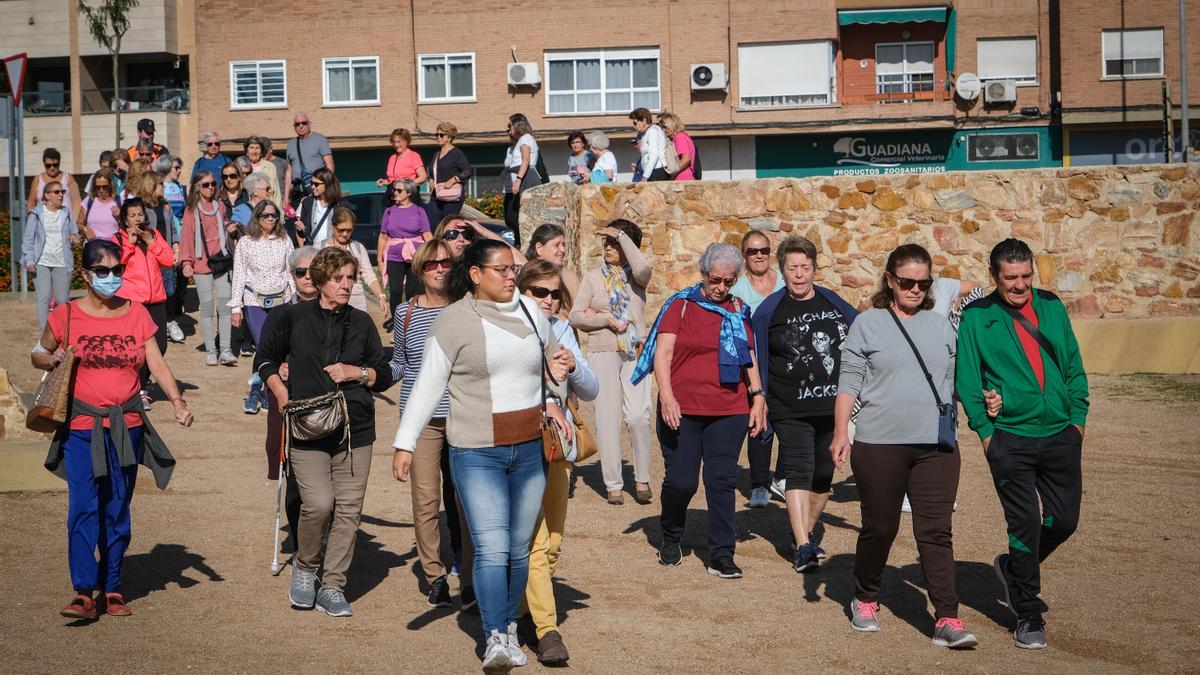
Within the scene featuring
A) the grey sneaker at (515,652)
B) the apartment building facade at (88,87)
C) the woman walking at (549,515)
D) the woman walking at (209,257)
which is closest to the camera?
the grey sneaker at (515,652)

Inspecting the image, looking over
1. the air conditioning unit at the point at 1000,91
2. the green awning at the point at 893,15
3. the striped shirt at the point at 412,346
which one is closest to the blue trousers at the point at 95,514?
the striped shirt at the point at 412,346

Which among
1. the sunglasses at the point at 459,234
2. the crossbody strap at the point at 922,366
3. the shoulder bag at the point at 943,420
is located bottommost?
the shoulder bag at the point at 943,420

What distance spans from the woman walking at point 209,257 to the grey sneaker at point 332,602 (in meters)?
8.45

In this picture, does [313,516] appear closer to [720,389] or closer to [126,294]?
[720,389]

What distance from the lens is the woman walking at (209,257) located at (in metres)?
15.3

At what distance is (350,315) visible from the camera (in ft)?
25.0

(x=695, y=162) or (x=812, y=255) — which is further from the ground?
(x=695, y=162)

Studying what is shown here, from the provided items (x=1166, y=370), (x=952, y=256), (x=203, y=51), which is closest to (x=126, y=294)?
(x=952, y=256)

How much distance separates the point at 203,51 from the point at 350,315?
3489cm

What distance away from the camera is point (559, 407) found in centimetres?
667

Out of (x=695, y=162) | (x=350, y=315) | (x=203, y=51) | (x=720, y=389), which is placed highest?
(x=203, y=51)

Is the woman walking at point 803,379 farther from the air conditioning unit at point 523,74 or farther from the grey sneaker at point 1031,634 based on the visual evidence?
the air conditioning unit at point 523,74

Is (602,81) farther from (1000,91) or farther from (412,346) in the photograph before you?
(412,346)

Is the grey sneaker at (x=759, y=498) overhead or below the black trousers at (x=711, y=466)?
below
